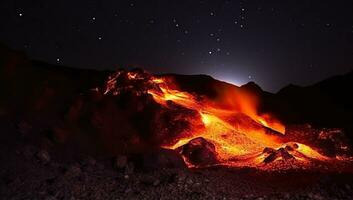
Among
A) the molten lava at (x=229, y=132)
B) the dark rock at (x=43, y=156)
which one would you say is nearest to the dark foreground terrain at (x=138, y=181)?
the dark rock at (x=43, y=156)

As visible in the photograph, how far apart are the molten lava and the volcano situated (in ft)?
0.23

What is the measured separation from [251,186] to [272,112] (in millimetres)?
11531

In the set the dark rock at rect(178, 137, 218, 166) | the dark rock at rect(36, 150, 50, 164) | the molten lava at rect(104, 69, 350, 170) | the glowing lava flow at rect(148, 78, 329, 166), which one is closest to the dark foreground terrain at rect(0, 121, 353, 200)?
the dark rock at rect(36, 150, 50, 164)

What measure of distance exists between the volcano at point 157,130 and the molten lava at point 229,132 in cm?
7

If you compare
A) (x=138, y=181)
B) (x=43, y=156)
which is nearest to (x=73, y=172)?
(x=43, y=156)

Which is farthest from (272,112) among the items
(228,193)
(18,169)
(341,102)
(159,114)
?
(18,169)

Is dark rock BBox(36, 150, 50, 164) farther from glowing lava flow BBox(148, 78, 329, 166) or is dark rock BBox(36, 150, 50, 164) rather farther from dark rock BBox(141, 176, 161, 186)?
glowing lava flow BBox(148, 78, 329, 166)

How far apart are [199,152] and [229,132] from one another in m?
3.89

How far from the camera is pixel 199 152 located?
57.9ft

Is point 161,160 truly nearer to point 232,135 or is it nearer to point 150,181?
point 150,181

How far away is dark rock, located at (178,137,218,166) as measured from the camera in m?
17.4

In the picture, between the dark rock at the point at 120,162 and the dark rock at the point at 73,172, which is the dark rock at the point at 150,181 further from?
the dark rock at the point at 73,172

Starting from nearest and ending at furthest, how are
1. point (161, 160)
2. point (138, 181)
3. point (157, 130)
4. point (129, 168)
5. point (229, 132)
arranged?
point (138, 181) → point (129, 168) → point (161, 160) → point (157, 130) → point (229, 132)

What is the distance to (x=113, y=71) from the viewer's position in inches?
1013
